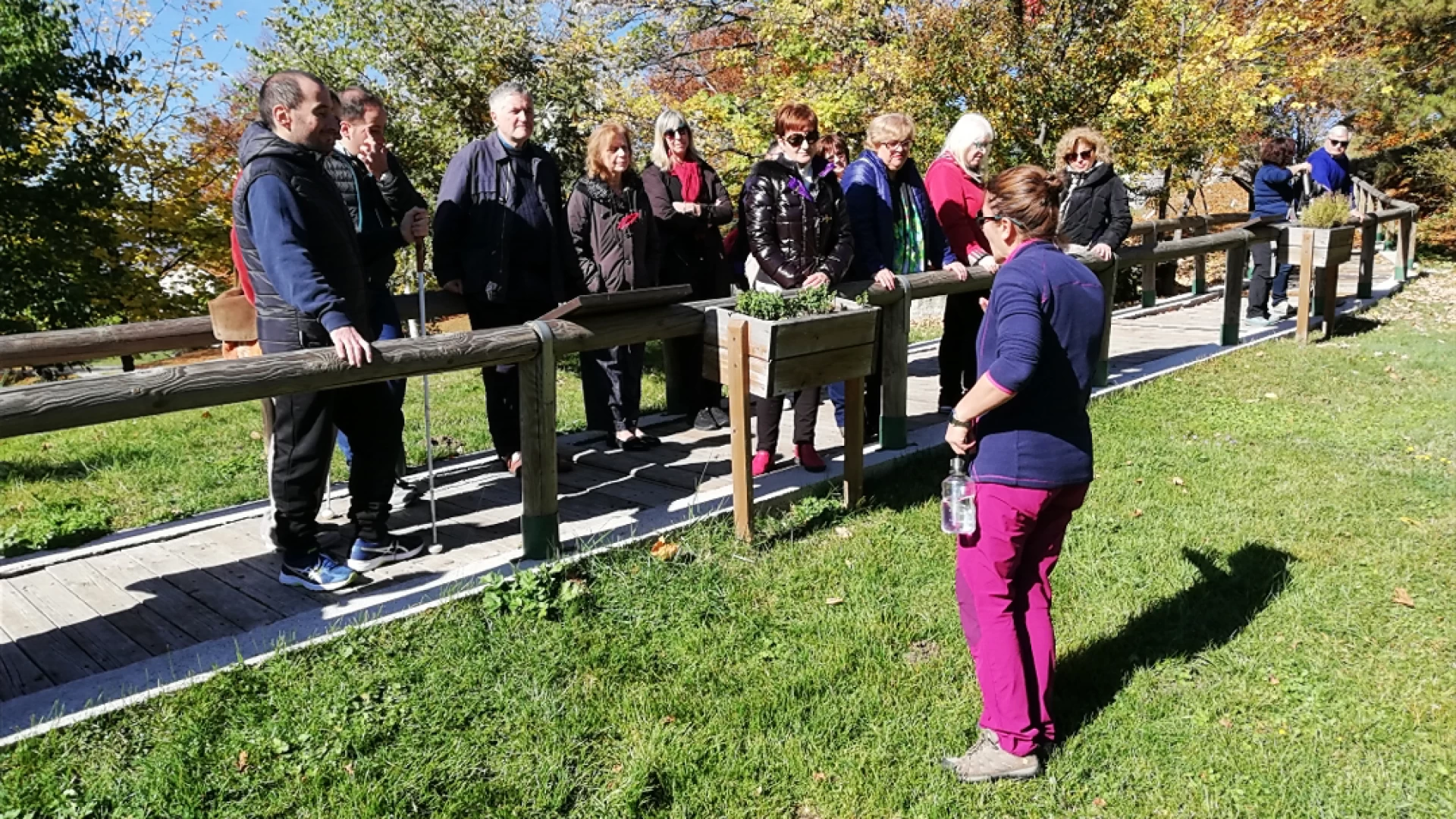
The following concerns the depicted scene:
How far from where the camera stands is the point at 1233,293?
886cm

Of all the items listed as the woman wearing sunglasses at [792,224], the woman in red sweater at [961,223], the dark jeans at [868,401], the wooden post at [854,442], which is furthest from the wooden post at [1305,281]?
the wooden post at [854,442]

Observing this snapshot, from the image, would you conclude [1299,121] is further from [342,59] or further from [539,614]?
Answer: [539,614]

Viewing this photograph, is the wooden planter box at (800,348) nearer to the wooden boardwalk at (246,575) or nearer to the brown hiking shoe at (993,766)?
the wooden boardwalk at (246,575)

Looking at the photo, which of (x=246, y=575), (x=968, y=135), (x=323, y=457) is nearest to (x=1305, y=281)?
(x=968, y=135)

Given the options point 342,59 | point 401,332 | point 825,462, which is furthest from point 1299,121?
point 401,332

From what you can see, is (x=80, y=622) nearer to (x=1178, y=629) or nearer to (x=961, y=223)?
(x=1178, y=629)

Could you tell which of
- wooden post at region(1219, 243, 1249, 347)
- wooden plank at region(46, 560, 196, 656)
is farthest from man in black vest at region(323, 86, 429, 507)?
wooden post at region(1219, 243, 1249, 347)

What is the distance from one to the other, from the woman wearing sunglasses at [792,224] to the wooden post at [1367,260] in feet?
29.3

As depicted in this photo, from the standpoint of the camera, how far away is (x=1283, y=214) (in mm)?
10000

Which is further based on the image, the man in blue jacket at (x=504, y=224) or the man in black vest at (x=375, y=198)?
the man in blue jacket at (x=504, y=224)

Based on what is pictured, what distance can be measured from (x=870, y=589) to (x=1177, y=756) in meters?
1.36

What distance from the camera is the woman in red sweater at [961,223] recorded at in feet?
19.1

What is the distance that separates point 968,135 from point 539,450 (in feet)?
10.3

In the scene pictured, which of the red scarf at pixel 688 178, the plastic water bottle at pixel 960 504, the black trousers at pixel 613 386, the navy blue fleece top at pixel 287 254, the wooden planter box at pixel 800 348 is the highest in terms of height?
the red scarf at pixel 688 178
